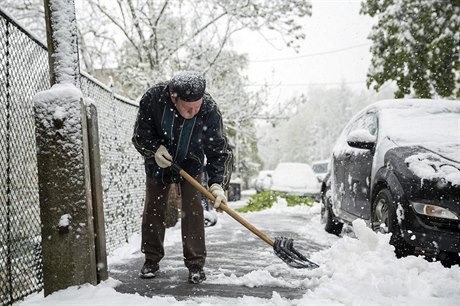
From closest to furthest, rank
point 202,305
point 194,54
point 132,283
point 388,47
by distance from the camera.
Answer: point 202,305, point 132,283, point 194,54, point 388,47

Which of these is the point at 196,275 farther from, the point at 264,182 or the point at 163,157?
the point at 264,182

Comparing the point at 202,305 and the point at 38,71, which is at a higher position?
the point at 38,71

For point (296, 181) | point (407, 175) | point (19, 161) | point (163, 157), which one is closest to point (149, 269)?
point (163, 157)

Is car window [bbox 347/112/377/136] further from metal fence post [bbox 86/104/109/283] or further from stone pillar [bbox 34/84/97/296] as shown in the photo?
stone pillar [bbox 34/84/97/296]

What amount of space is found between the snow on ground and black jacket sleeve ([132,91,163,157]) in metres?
1.06

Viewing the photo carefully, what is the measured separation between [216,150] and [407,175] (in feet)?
5.17

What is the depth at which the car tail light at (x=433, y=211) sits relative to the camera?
3301mm

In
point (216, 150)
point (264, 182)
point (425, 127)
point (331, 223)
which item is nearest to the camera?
point (216, 150)

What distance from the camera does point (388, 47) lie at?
12242 mm

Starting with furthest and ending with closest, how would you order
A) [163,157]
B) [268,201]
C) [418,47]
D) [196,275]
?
1. [268,201]
2. [418,47]
3. [163,157]
4. [196,275]

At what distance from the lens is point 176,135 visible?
11.4 feet

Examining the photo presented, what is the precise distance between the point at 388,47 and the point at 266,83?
3554 millimetres

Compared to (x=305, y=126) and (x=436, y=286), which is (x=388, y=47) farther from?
(x=305, y=126)

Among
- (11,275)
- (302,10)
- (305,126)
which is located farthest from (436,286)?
(305,126)
